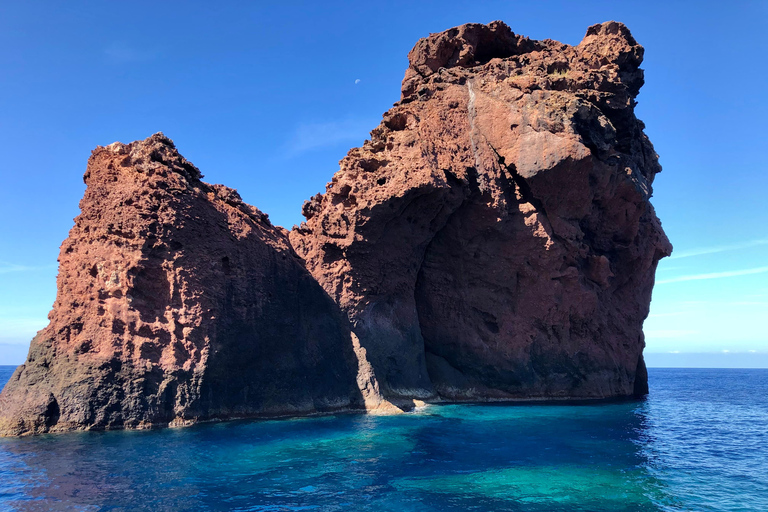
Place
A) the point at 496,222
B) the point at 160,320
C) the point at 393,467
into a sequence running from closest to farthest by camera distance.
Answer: the point at 393,467 < the point at 160,320 < the point at 496,222

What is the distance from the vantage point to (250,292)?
69.1 feet

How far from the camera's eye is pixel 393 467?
13.4 metres

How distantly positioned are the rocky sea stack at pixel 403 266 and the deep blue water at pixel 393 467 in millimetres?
2459

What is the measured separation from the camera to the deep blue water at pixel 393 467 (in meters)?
10.7

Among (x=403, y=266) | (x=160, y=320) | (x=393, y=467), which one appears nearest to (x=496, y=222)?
(x=403, y=266)

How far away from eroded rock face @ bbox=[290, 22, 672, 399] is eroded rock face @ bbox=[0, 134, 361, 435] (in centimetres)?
368

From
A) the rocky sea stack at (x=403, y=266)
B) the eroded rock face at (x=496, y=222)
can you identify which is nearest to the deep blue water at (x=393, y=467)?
the rocky sea stack at (x=403, y=266)

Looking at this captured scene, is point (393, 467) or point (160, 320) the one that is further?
point (160, 320)

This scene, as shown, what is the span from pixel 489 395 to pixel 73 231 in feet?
68.9

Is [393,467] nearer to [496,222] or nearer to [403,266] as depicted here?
[403,266]

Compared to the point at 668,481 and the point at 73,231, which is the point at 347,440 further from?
the point at 73,231

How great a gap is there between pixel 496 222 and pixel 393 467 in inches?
600

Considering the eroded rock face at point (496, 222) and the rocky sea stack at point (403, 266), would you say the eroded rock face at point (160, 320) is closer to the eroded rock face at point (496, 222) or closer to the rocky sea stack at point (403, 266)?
the rocky sea stack at point (403, 266)

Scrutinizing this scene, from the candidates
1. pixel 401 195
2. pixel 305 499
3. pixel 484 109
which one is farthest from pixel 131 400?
pixel 484 109
